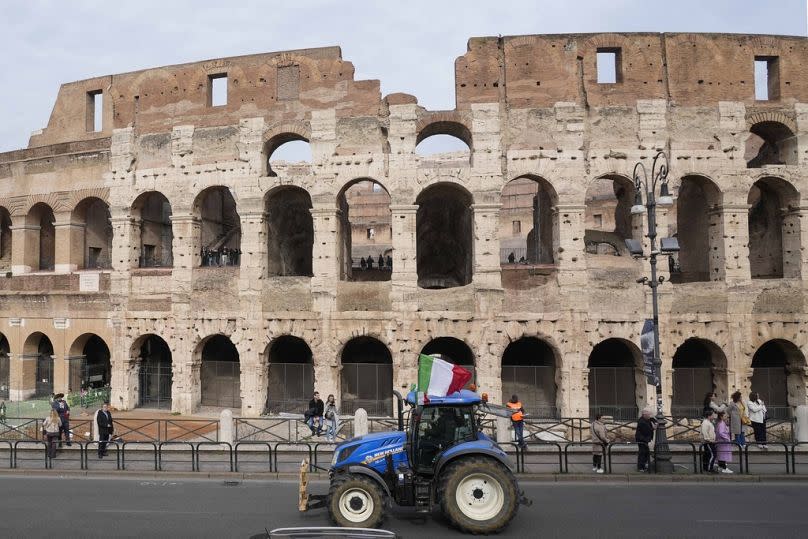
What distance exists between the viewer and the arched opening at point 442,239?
80.2 feet

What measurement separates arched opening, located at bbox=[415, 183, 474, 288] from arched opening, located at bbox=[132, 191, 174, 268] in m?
11.2

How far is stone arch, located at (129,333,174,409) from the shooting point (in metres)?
22.2

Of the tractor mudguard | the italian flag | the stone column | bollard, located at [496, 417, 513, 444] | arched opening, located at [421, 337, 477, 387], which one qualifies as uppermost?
the stone column

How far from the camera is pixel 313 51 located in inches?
814

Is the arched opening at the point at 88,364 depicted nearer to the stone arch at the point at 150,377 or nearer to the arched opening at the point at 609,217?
the stone arch at the point at 150,377

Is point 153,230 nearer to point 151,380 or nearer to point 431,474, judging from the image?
point 151,380

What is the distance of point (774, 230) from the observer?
21.4 m

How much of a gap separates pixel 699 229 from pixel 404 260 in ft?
38.6

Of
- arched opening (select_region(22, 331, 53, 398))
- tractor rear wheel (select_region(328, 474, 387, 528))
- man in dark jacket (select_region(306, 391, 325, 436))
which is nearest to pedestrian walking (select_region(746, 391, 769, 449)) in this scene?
tractor rear wheel (select_region(328, 474, 387, 528))

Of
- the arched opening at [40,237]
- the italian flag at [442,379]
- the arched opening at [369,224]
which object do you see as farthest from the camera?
the arched opening at [369,224]

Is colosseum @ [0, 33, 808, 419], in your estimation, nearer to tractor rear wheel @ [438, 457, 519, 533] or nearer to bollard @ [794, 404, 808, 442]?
bollard @ [794, 404, 808, 442]

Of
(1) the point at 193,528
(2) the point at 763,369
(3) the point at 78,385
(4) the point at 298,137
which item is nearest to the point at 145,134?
(4) the point at 298,137

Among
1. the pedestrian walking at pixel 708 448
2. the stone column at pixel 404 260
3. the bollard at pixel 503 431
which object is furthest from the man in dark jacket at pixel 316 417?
the pedestrian walking at pixel 708 448

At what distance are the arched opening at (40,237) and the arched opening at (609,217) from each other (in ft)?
77.1
